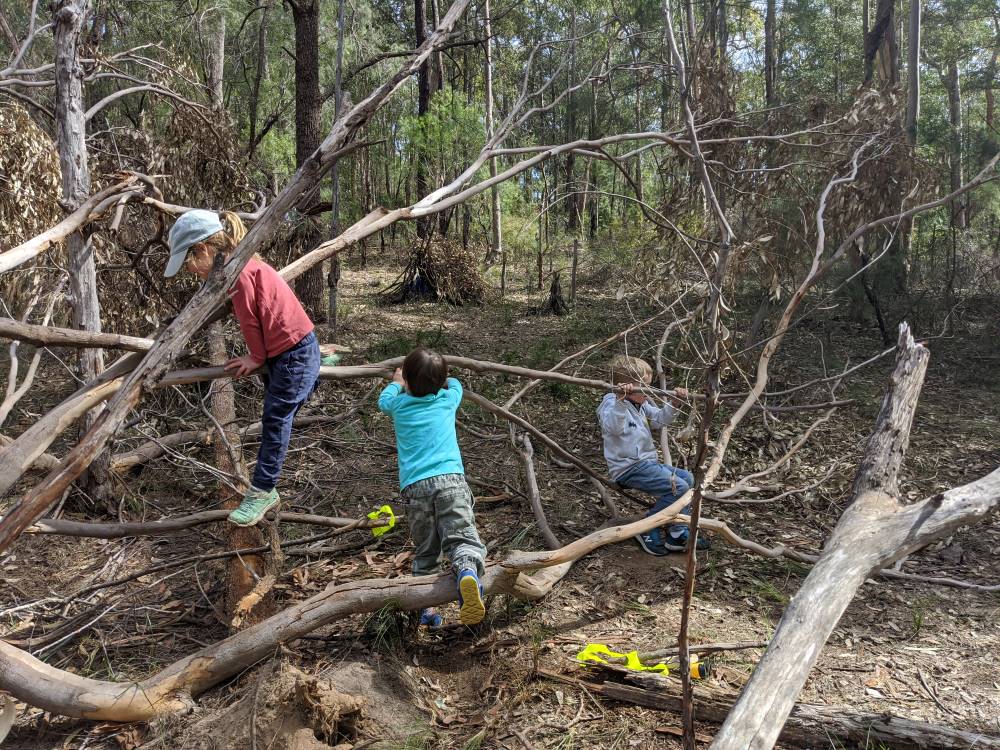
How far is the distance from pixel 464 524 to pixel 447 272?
859cm

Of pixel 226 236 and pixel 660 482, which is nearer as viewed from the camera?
pixel 226 236

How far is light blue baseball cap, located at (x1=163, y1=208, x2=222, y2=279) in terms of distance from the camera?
9.14 ft

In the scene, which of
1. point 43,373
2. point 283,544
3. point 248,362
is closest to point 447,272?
point 43,373

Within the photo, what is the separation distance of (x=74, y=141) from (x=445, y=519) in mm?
2836

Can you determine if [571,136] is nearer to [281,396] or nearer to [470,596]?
[281,396]

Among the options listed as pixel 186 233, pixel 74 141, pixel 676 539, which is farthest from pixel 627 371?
pixel 74 141

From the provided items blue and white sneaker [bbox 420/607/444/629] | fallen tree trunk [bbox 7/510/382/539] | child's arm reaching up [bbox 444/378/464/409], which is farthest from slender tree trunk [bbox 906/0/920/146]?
blue and white sneaker [bbox 420/607/444/629]

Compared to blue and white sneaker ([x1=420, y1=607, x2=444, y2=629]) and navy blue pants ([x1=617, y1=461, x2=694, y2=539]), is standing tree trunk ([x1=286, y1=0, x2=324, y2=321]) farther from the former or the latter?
blue and white sneaker ([x1=420, y1=607, x2=444, y2=629])

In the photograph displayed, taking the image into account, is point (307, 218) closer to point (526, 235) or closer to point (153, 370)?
point (153, 370)

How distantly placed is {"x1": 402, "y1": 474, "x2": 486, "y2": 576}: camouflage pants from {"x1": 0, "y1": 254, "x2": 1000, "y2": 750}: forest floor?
1.34 ft

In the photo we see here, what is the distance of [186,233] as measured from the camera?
2.79m

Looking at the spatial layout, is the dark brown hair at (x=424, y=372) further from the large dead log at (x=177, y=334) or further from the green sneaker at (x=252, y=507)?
the large dead log at (x=177, y=334)

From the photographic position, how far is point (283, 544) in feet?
13.7

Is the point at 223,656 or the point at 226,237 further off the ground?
the point at 226,237
